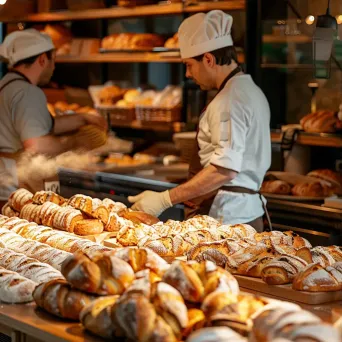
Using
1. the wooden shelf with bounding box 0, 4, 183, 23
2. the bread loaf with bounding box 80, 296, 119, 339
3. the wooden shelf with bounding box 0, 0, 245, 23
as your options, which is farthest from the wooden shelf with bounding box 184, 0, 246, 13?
the bread loaf with bounding box 80, 296, 119, 339

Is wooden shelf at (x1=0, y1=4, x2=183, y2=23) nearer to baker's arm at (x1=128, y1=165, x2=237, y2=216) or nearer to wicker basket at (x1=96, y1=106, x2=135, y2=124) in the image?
wicker basket at (x1=96, y1=106, x2=135, y2=124)

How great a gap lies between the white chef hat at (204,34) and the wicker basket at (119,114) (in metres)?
2.64

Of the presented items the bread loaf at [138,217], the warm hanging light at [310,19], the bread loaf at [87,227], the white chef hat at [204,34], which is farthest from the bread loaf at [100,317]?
the warm hanging light at [310,19]

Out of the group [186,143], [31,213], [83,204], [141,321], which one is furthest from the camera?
[186,143]

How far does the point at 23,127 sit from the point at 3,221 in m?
1.17

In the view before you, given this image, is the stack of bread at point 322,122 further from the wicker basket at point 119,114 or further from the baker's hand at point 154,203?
the wicker basket at point 119,114

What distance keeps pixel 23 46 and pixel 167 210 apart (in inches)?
57.1

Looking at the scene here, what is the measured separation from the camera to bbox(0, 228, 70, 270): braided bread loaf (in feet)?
8.94

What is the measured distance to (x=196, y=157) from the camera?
418cm

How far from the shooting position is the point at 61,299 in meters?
2.22

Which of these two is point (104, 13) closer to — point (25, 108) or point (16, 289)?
point (25, 108)

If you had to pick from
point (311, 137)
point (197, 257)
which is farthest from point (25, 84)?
point (197, 257)

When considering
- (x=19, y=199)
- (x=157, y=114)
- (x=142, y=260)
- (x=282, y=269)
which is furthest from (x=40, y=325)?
(x=157, y=114)

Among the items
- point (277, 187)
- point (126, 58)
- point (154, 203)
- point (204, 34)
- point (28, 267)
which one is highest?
point (204, 34)
